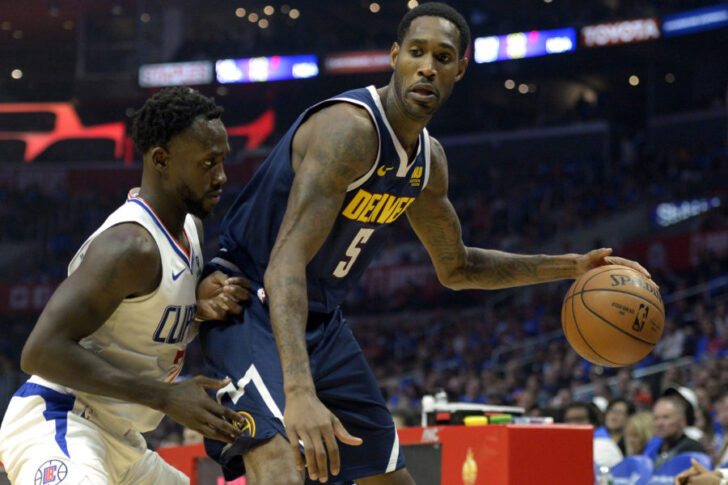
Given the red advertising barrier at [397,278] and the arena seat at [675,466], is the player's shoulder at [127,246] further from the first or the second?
the red advertising barrier at [397,278]

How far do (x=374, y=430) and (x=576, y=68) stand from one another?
21107 mm

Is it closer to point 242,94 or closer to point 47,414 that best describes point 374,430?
point 47,414

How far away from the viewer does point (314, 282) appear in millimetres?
3061

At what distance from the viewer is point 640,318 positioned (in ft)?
10.9

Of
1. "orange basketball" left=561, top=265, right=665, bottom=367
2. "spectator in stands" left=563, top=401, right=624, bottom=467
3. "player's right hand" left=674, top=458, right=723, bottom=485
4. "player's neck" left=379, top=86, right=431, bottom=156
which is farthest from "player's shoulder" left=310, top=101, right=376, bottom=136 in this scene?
"spectator in stands" left=563, top=401, right=624, bottom=467

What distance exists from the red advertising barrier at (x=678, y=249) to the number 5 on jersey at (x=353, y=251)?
1388 centimetres

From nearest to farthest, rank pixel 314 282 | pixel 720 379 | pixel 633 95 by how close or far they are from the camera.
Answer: pixel 314 282, pixel 720 379, pixel 633 95

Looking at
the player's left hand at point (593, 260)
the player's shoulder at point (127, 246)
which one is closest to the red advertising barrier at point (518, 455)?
the player's left hand at point (593, 260)

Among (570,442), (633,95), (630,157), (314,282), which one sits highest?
(633,95)

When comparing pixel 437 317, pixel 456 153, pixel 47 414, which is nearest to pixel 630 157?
pixel 456 153

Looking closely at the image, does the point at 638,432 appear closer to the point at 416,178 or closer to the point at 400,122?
the point at 416,178

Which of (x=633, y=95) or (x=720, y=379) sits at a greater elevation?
(x=633, y=95)

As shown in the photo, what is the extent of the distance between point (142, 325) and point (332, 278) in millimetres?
680

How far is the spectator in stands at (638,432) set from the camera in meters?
6.57
